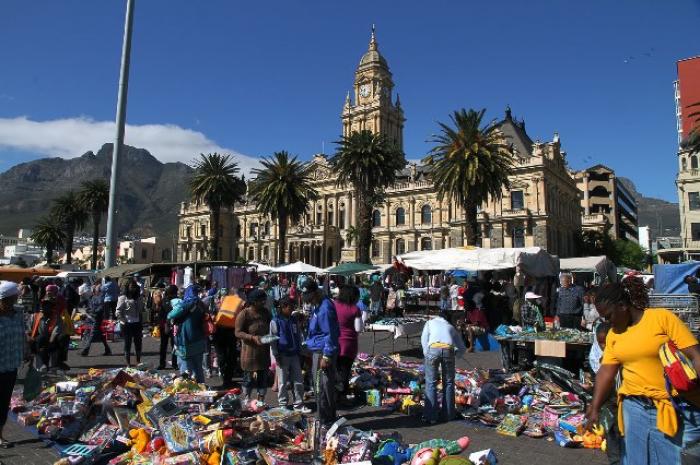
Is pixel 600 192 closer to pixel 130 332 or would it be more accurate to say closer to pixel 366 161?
pixel 366 161

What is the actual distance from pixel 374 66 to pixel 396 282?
2105 inches

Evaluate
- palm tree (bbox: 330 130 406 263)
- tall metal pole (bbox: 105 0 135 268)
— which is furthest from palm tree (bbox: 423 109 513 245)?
tall metal pole (bbox: 105 0 135 268)

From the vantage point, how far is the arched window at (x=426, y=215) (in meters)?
60.9

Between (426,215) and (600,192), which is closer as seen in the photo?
(426,215)

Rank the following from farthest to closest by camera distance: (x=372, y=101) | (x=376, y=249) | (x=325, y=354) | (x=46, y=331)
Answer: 1. (x=372, y=101)
2. (x=376, y=249)
3. (x=46, y=331)
4. (x=325, y=354)

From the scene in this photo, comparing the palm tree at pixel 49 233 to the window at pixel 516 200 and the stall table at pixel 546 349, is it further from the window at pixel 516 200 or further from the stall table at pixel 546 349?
the stall table at pixel 546 349

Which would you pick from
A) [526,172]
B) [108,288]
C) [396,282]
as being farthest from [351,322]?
[526,172]

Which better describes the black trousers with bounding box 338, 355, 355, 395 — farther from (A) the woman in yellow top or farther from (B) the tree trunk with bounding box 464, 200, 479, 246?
(B) the tree trunk with bounding box 464, 200, 479, 246

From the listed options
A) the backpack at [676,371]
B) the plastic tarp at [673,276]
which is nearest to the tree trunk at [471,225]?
the plastic tarp at [673,276]

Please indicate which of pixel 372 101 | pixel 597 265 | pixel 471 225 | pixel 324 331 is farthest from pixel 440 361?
pixel 372 101

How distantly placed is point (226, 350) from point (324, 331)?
10.4 feet

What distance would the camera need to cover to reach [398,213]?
63.9 metres

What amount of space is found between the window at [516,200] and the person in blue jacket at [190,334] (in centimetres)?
5063

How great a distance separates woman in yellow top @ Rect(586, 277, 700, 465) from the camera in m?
3.04
